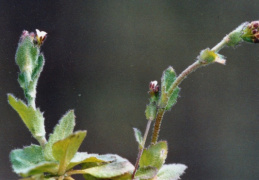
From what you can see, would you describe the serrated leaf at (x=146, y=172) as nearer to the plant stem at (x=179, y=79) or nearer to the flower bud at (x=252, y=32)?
the plant stem at (x=179, y=79)

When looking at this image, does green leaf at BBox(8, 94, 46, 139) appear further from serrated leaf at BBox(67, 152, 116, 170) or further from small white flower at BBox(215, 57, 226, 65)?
small white flower at BBox(215, 57, 226, 65)

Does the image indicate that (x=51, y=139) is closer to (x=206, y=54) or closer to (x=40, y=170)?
(x=40, y=170)

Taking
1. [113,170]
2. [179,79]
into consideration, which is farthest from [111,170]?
[179,79]

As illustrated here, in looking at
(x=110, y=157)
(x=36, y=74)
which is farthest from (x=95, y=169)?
(x=36, y=74)

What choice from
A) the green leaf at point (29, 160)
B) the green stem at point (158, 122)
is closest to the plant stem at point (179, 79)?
the green stem at point (158, 122)

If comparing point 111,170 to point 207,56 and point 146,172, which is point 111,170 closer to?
point 146,172

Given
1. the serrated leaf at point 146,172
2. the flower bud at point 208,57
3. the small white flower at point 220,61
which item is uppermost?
the flower bud at point 208,57
